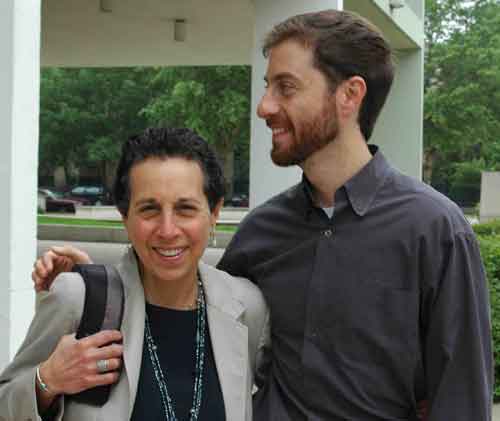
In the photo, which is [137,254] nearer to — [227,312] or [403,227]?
[227,312]

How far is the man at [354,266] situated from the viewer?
225cm

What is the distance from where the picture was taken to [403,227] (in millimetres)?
2307

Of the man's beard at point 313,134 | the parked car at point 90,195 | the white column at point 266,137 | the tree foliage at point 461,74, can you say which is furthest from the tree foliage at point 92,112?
the man's beard at point 313,134

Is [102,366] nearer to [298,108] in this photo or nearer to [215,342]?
[215,342]

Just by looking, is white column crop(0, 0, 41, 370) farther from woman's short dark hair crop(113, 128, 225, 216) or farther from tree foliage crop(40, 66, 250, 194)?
tree foliage crop(40, 66, 250, 194)

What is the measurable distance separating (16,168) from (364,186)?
10.9 feet

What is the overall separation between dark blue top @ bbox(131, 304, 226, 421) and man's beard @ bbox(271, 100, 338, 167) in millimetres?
550

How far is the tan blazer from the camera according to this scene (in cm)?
219

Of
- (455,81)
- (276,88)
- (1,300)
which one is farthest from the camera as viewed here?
(455,81)

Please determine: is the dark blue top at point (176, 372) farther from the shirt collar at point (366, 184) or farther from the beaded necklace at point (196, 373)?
the shirt collar at point (366, 184)

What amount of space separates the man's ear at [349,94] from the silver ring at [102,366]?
37.9 inches

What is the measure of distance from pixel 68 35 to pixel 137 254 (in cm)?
1205

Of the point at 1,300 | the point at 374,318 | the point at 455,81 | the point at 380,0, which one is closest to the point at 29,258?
the point at 1,300

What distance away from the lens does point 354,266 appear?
2.37 metres
